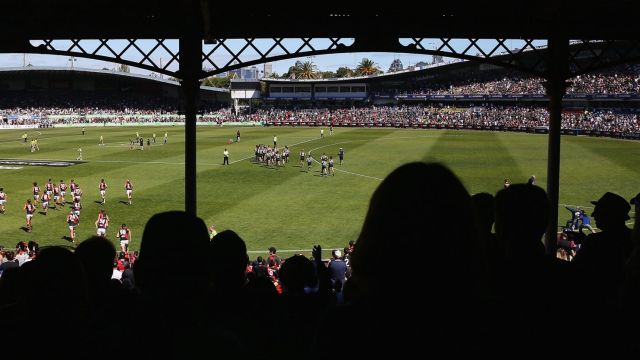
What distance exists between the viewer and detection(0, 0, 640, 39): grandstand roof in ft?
37.3

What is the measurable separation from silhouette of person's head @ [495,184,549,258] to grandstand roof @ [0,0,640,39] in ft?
28.6

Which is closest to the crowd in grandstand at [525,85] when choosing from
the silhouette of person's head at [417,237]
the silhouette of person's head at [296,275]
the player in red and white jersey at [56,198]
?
the player in red and white jersey at [56,198]

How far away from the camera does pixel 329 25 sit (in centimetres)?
1193

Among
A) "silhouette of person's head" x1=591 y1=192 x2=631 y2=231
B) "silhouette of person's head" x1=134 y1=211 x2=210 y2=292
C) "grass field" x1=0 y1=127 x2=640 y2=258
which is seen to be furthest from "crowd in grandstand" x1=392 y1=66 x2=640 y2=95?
"silhouette of person's head" x1=134 y1=211 x2=210 y2=292

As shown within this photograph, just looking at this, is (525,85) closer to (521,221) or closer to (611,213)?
(611,213)

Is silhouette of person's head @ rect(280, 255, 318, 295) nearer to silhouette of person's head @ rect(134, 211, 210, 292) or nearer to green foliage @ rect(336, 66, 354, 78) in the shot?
silhouette of person's head @ rect(134, 211, 210, 292)

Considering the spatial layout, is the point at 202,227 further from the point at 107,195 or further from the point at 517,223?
the point at 107,195

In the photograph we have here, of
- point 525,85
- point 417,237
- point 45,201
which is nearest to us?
point 417,237

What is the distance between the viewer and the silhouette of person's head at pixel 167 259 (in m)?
2.91

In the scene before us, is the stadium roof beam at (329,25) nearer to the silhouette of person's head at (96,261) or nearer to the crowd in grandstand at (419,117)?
the silhouette of person's head at (96,261)

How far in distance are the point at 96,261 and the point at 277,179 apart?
34.6 meters

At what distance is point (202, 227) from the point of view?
3.09 metres

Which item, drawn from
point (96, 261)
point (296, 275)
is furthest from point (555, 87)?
point (96, 261)

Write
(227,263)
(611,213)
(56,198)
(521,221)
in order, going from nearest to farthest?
(521,221) → (227,263) → (611,213) → (56,198)
